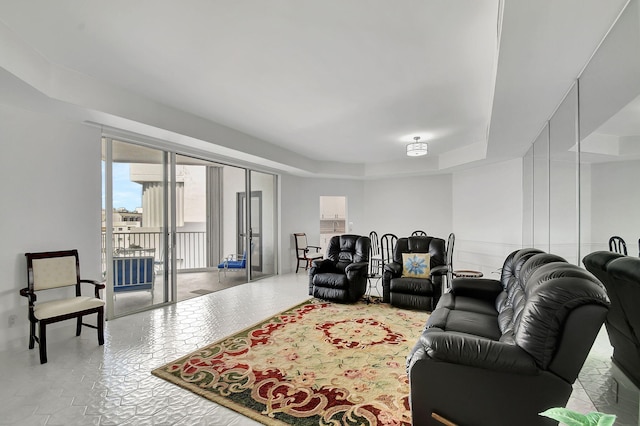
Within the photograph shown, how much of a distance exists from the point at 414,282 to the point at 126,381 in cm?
359

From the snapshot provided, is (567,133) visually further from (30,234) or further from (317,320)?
(30,234)

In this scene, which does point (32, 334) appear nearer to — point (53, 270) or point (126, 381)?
point (53, 270)

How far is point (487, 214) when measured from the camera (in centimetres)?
670

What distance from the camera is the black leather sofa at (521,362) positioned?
1.52 m

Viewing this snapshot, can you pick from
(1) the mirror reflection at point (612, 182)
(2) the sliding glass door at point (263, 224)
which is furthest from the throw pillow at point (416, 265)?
(2) the sliding glass door at point (263, 224)

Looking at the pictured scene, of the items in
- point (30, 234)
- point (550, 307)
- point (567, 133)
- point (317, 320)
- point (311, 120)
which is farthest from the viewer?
point (311, 120)

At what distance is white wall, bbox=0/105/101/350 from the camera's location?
3203 millimetres

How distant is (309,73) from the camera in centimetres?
317

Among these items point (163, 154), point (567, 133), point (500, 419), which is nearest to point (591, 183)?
point (567, 133)

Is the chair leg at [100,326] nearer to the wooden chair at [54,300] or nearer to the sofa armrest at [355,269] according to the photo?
the wooden chair at [54,300]

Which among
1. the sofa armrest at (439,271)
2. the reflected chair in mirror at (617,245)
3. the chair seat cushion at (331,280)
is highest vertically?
the reflected chair in mirror at (617,245)

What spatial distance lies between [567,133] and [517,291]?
5.91 feet

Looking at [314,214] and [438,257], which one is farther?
[314,214]

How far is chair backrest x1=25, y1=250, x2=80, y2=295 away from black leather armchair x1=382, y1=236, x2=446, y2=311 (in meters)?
4.07
